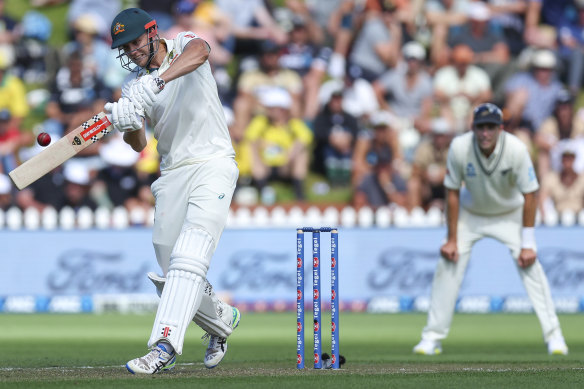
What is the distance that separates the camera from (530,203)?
26.1 feet

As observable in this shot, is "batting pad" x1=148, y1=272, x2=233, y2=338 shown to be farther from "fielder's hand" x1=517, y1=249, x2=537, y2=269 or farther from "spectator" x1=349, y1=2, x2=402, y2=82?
"spectator" x1=349, y1=2, x2=402, y2=82

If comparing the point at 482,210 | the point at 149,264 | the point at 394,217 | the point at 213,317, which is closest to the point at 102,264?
the point at 149,264

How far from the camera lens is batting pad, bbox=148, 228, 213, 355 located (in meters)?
5.75

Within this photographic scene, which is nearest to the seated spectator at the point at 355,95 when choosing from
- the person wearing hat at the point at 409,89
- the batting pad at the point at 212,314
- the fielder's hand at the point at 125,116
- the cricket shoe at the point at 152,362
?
the person wearing hat at the point at 409,89

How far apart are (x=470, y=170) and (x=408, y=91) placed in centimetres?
707

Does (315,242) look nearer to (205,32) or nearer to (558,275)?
(558,275)

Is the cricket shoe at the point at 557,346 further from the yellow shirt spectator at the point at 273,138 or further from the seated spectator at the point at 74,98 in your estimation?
the seated spectator at the point at 74,98

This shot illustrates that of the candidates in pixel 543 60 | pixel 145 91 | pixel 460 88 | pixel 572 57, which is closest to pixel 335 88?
pixel 460 88

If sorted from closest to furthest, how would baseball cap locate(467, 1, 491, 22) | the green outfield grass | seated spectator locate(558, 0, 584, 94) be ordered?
the green outfield grass
seated spectator locate(558, 0, 584, 94)
baseball cap locate(467, 1, 491, 22)

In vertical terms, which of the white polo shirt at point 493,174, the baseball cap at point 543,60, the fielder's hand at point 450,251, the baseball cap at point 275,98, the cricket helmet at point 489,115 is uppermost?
the baseball cap at point 543,60

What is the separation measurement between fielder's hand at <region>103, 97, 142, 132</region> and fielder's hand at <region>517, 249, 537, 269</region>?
336cm

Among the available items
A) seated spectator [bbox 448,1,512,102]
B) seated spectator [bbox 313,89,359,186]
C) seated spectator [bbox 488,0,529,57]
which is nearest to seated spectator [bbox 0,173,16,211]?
seated spectator [bbox 313,89,359,186]

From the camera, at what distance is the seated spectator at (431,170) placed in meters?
13.9

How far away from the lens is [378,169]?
45.7 feet
